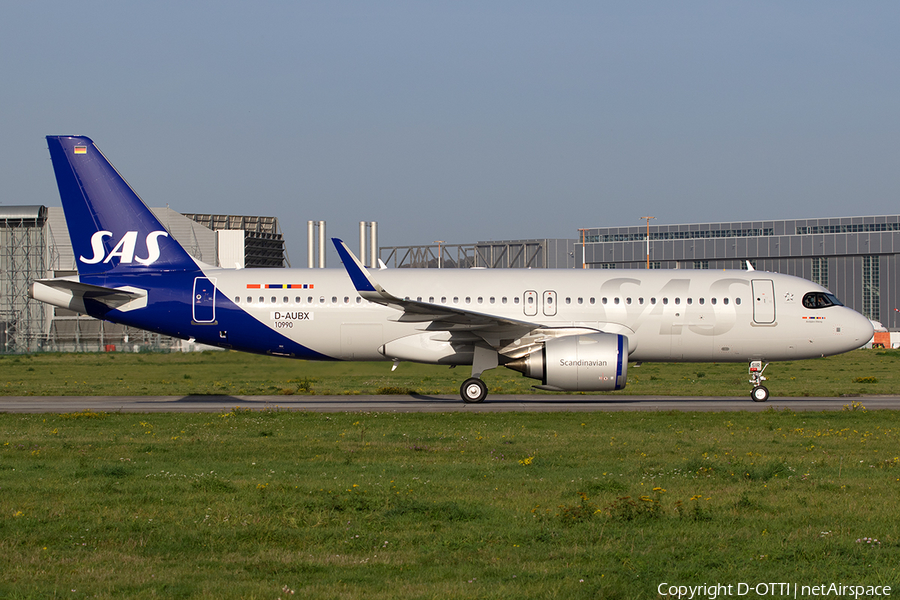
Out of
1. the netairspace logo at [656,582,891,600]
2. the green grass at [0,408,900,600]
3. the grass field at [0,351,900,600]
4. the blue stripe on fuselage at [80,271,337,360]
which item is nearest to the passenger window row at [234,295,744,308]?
the blue stripe on fuselage at [80,271,337,360]

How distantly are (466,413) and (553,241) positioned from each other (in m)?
60.2

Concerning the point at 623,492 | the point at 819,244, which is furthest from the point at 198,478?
the point at 819,244

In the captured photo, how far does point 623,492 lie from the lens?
1063 cm

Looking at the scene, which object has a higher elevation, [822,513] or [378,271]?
[378,271]

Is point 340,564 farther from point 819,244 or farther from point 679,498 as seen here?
point 819,244

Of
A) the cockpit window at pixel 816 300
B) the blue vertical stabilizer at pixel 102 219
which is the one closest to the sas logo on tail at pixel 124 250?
the blue vertical stabilizer at pixel 102 219

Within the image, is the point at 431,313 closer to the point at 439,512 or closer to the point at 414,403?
the point at 414,403

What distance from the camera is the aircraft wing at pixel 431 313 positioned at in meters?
22.4

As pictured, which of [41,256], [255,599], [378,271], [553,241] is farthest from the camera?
[553,241]

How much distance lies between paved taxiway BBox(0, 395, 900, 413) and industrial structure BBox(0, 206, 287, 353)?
39869 millimetres

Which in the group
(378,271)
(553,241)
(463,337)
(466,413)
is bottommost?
(466,413)

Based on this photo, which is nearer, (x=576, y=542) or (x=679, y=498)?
(x=576, y=542)

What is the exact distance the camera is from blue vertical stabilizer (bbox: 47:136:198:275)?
25.0 m

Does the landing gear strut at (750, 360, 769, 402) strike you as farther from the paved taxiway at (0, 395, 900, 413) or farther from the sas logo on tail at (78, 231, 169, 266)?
the sas logo on tail at (78, 231, 169, 266)
